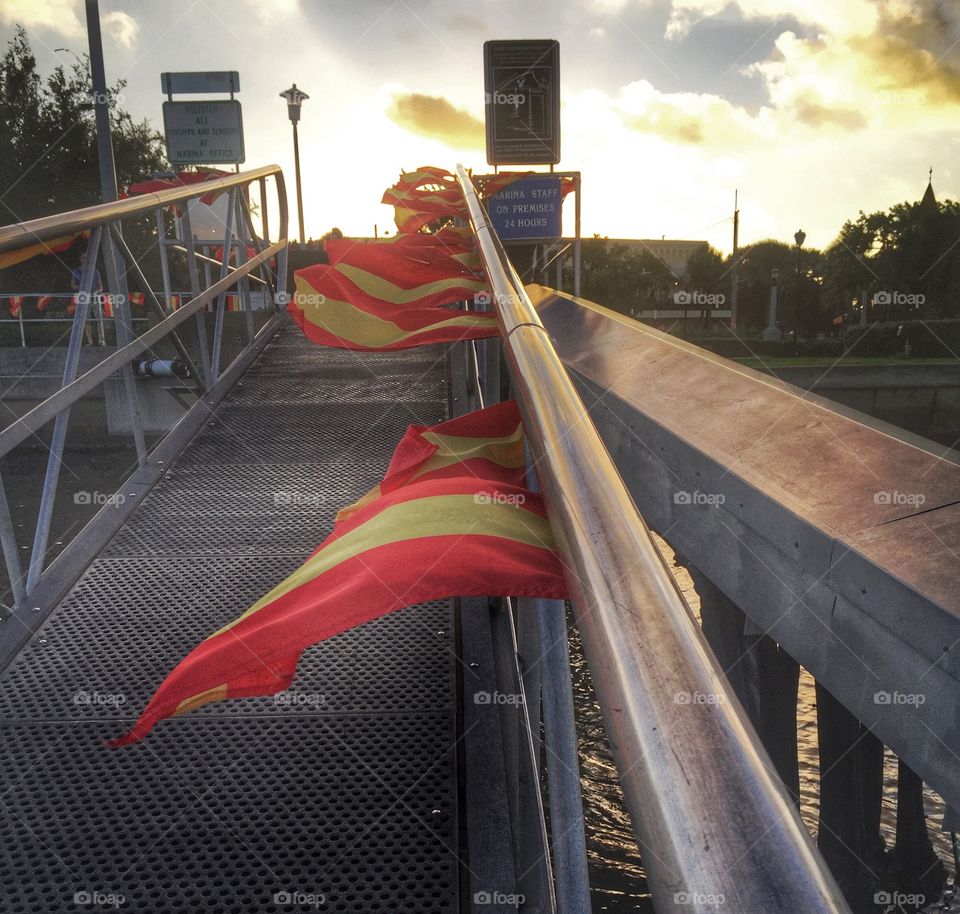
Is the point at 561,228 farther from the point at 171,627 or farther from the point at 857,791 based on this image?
the point at 171,627

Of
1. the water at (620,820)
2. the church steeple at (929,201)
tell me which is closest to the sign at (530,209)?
the water at (620,820)

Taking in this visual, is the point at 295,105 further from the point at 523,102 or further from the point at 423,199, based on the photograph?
the point at 423,199

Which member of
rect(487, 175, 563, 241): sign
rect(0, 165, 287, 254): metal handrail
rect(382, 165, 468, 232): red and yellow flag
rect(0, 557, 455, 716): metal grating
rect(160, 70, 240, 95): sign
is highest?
rect(160, 70, 240, 95): sign

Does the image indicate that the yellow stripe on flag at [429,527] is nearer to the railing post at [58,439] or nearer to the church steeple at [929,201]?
the railing post at [58,439]

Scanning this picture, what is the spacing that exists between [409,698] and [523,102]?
1928cm

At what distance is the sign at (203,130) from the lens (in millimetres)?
15789

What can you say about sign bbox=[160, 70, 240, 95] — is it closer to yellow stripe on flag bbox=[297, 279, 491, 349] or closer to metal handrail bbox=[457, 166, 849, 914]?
yellow stripe on flag bbox=[297, 279, 491, 349]

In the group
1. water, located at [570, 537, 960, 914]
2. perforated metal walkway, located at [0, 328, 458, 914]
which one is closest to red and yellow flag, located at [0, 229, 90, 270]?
perforated metal walkway, located at [0, 328, 458, 914]

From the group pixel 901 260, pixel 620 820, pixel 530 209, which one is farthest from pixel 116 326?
pixel 901 260

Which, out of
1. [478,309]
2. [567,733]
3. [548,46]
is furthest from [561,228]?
[567,733]

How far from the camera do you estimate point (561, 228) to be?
64.8ft

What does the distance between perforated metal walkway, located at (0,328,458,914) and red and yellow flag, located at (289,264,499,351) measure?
4.57 feet

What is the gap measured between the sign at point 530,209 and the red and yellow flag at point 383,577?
18.4 meters

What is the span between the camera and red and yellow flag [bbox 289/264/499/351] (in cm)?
488
